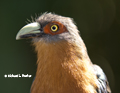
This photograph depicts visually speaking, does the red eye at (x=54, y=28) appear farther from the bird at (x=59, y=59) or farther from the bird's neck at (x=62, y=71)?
the bird's neck at (x=62, y=71)

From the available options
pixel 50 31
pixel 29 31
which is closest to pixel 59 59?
pixel 50 31

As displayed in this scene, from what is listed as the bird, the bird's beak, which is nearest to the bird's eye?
the bird

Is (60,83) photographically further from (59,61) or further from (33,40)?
(33,40)

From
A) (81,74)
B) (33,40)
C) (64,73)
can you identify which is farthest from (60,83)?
(33,40)

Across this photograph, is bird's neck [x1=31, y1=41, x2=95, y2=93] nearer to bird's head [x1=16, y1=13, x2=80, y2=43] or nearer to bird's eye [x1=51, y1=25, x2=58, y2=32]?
bird's head [x1=16, y1=13, x2=80, y2=43]

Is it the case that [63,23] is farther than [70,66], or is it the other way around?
[63,23]

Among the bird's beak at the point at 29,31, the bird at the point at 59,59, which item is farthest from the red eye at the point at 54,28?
the bird's beak at the point at 29,31

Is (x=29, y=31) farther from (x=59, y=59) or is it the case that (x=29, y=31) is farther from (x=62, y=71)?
(x=62, y=71)

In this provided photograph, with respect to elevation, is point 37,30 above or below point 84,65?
above
